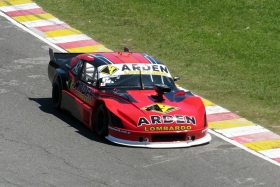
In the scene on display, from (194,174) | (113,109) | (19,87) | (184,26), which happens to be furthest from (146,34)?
(194,174)

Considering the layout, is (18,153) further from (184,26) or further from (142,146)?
(184,26)

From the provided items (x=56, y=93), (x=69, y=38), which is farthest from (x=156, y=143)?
(x=69, y=38)

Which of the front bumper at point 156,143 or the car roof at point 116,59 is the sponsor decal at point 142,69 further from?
the front bumper at point 156,143

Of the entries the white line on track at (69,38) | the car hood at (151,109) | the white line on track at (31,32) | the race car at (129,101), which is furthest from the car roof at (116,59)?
the white line on track at (69,38)

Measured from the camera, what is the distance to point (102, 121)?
14633 millimetres

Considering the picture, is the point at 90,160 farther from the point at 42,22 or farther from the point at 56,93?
the point at 42,22

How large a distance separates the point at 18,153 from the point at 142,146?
7.10 feet

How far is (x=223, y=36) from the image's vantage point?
74.9 feet

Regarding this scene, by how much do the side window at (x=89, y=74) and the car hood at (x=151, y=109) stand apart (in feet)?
2.22

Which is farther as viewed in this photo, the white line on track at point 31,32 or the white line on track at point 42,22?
the white line on track at point 42,22

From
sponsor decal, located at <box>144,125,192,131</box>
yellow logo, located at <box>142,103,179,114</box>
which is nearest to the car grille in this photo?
sponsor decal, located at <box>144,125,192,131</box>

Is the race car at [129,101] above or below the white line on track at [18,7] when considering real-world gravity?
below

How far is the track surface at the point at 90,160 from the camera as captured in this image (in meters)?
12.6

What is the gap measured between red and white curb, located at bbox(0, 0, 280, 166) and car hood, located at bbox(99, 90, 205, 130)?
1.08 m
